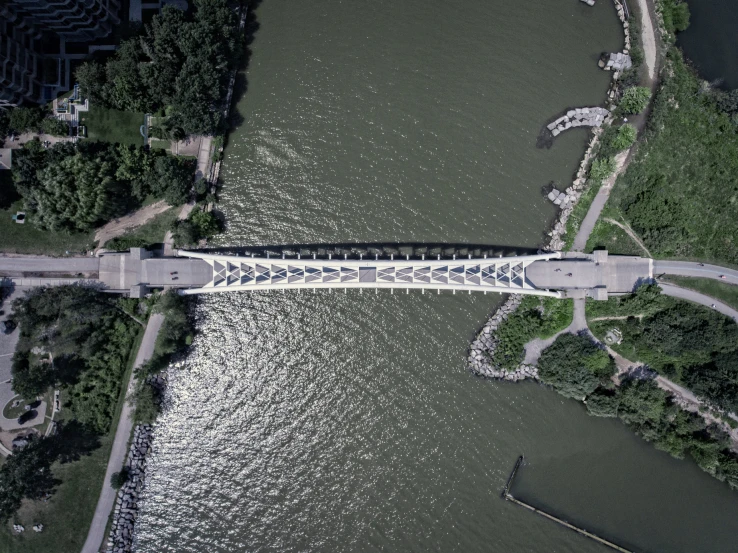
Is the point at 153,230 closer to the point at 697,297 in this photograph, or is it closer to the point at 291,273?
the point at 291,273

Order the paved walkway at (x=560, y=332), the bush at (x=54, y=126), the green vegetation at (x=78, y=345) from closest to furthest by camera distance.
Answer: the green vegetation at (x=78, y=345)
the bush at (x=54, y=126)
the paved walkway at (x=560, y=332)

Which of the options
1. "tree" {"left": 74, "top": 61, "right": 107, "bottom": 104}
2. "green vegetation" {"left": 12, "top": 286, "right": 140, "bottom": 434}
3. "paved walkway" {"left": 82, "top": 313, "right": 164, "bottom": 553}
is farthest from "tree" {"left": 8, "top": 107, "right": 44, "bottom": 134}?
"paved walkway" {"left": 82, "top": 313, "right": 164, "bottom": 553}

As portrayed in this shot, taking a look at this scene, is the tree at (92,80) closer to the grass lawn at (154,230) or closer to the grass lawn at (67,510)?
the grass lawn at (154,230)

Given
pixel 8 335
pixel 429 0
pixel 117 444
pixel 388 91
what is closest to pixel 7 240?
pixel 8 335

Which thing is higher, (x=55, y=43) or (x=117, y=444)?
(x=55, y=43)

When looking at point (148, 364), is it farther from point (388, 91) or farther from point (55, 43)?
point (388, 91)

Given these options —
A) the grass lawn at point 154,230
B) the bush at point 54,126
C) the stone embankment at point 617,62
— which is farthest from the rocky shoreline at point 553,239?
the bush at point 54,126
